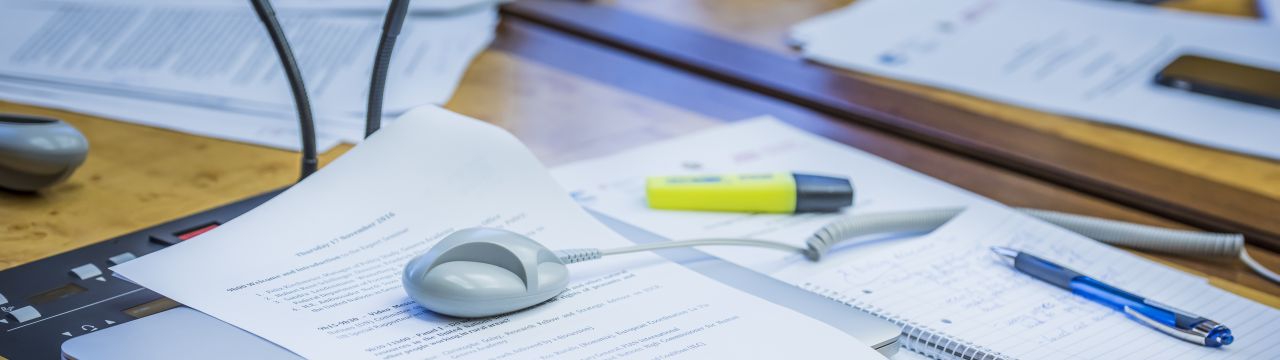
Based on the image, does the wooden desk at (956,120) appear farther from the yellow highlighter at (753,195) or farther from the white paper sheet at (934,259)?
the yellow highlighter at (753,195)

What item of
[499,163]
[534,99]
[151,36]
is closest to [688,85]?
[534,99]

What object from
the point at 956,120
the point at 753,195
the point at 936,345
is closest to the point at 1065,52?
the point at 956,120

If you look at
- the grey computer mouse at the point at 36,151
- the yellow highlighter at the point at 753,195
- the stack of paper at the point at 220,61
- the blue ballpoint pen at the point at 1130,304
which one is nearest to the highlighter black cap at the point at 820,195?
the yellow highlighter at the point at 753,195

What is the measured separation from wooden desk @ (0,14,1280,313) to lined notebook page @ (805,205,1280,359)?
57mm

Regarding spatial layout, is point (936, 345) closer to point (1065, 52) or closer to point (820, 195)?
point (820, 195)

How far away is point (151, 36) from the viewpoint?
112 centimetres

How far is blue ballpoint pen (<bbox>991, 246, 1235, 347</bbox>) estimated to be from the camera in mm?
664

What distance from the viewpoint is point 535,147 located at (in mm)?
957

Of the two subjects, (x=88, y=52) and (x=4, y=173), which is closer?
(x=4, y=173)

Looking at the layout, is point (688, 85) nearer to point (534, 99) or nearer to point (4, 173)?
point (534, 99)

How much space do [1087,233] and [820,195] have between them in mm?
192

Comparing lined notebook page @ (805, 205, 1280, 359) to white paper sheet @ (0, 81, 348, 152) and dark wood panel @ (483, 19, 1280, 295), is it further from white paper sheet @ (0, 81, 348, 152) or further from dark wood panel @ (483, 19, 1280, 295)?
white paper sheet @ (0, 81, 348, 152)

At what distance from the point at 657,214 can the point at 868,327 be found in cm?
23

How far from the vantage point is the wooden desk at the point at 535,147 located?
78 centimetres
